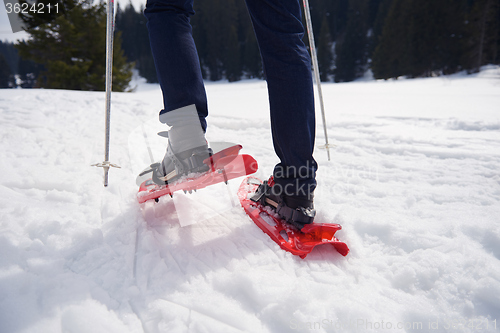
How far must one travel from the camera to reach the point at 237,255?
1014 millimetres

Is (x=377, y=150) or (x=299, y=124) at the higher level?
(x=299, y=124)

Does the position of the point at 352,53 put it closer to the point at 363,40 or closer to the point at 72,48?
the point at 363,40

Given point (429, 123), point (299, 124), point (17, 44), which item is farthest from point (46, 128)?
point (17, 44)

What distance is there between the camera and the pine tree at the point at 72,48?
1648 cm

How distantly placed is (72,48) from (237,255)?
21261mm

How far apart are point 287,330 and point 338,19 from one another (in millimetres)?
45054

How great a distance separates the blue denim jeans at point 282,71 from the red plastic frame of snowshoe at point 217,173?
18 cm

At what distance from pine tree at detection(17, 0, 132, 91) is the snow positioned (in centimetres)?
1860

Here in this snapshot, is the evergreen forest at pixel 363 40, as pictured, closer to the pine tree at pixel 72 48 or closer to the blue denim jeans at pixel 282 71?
the pine tree at pixel 72 48

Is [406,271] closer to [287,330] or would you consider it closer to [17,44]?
[287,330]

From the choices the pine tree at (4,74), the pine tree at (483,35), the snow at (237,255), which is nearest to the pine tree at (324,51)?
the pine tree at (483,35)

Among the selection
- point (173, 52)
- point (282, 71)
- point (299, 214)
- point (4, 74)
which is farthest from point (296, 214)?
point (4, 74)

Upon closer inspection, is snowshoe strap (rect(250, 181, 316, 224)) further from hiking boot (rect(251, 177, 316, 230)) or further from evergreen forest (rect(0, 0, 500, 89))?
evergreen forest (rect(0, 0, 500, 89))

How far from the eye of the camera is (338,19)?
38219 millimetres
